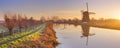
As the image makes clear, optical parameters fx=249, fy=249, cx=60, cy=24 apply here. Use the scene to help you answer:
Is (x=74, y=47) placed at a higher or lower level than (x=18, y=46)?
lower

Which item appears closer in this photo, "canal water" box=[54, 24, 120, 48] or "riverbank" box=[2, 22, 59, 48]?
"riverbank" box=[2, 22, 59, 48]

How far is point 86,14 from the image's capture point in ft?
458

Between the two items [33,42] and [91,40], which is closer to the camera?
[33,42]

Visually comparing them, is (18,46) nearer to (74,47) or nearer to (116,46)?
(74,47)

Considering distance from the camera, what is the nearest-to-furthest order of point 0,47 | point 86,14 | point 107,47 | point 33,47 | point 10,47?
point 0,47 < point 10,47 < point 33,47 < point 107,47 < point 86,14

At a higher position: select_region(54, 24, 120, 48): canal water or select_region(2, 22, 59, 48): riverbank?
select_region(2, 22, 59, 48): riverbank

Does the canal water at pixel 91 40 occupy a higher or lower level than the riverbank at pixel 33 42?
lower

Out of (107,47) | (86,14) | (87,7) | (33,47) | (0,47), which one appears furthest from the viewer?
(87,7)

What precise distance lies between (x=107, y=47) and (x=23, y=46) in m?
22.1

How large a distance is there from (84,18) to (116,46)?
95190 millimetres

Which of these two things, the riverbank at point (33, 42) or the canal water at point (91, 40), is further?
the canal water at point (91, 40)

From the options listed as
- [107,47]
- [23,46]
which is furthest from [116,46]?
[23,46]

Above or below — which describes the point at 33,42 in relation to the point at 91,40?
above

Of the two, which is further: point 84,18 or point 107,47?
point 84,18
